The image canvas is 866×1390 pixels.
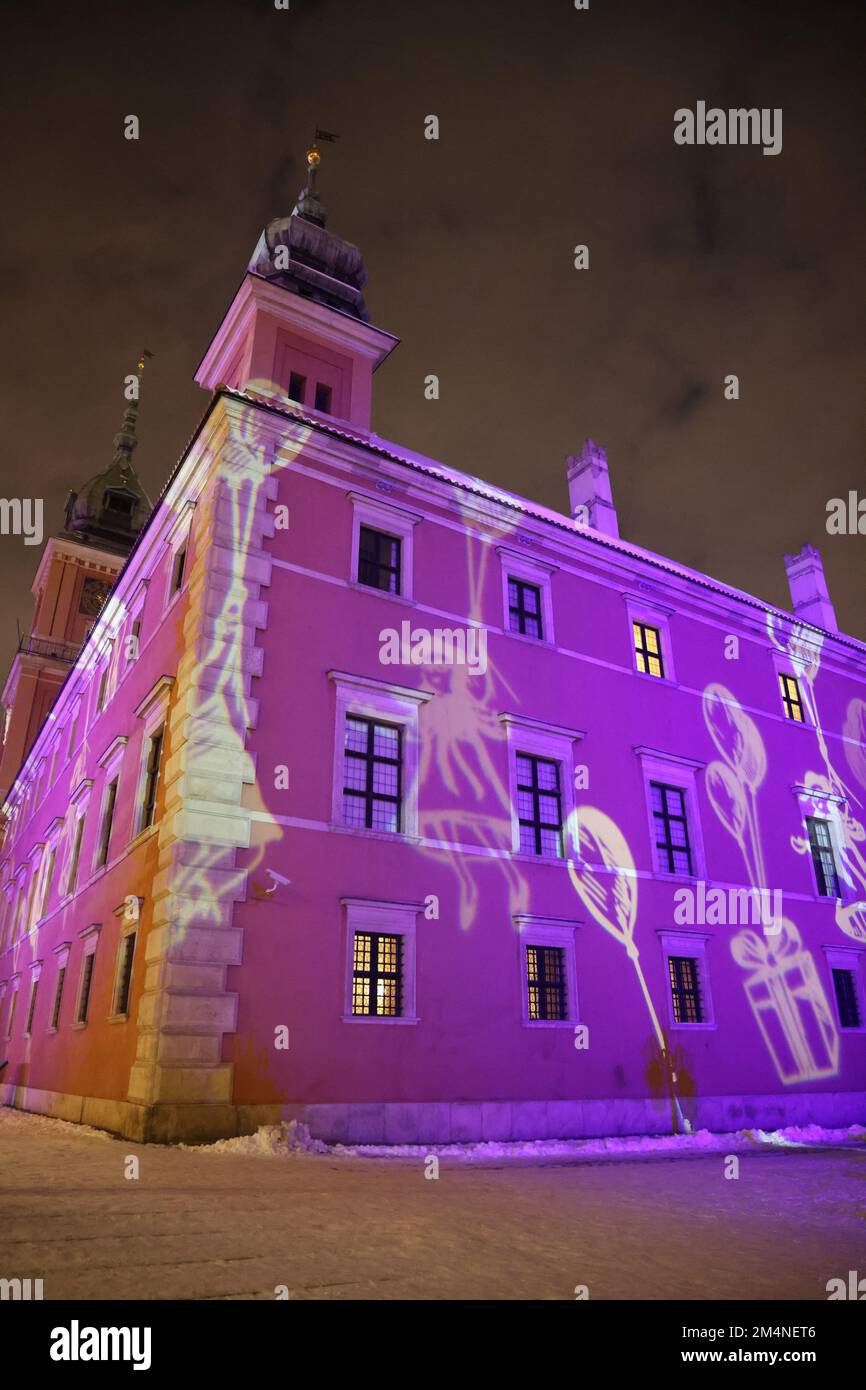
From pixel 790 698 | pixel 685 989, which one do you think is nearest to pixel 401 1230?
pixel 685 989

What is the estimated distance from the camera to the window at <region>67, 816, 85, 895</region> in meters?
21.4

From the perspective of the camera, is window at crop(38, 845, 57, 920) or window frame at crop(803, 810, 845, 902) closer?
window frame at crop(803, 810, 845, 902)

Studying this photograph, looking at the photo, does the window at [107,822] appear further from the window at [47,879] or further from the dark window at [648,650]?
the dark window at [648,650]

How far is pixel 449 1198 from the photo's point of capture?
8.09 m

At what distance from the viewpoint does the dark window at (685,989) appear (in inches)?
705

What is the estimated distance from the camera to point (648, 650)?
21469mm

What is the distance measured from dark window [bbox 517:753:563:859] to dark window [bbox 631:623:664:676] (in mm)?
4820

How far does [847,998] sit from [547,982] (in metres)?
10.3

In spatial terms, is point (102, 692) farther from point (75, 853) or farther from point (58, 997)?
point (58, 997)

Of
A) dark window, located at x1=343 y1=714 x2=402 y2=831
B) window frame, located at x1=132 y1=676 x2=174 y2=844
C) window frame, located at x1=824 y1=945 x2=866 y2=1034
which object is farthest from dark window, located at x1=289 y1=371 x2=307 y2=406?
window frame, located at x1=824 y1=945 x2=866 y2=1034

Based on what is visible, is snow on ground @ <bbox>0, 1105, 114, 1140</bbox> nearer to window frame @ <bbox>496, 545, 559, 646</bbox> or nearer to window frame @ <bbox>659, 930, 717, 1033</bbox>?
window frame @ <bbox>659, 930, 717, 1033</bbox>

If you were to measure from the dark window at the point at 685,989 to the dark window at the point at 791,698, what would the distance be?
9028 mm
